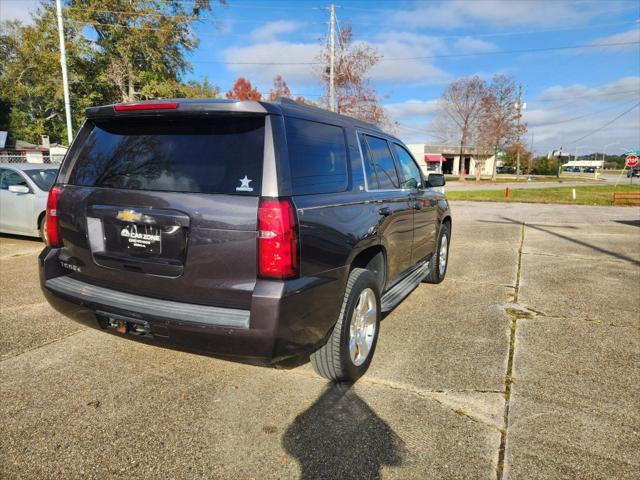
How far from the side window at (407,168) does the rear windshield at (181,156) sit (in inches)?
90.0

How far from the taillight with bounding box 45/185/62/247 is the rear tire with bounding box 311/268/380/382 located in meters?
1.96

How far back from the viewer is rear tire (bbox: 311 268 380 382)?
9.50ft

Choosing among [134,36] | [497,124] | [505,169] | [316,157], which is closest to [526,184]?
[497,124]

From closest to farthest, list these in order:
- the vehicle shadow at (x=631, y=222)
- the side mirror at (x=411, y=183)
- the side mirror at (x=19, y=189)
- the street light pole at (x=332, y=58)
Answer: the side mirror at (x=411, y=183) < the side mirror at (x=19, y=189) < the vehicle shadow at (x=631, y=222) < the street light pole at (x=332, y=58)

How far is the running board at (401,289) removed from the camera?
12.1ft

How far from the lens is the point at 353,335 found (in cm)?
314

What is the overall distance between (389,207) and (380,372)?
1.35 meters

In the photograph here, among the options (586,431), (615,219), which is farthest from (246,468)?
(615,219)

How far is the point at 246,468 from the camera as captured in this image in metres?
2.25

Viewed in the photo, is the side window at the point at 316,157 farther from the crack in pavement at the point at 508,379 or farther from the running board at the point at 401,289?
the crack in pavement at the point at 508,379

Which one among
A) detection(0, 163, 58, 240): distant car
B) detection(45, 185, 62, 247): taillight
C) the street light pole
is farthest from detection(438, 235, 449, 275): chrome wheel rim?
the street light pole

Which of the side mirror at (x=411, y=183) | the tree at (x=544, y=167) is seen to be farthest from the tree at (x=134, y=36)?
the tree at (x=544, y=167)

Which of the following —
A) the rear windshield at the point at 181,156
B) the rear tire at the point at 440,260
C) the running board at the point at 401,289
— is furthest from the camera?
the rear tire at the point at 440,260

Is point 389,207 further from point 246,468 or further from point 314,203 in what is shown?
point 246,468
